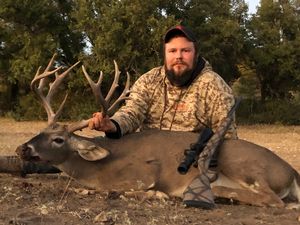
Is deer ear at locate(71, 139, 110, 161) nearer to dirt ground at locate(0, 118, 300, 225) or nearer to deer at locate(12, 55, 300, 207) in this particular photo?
deer at locate(12, 55, 300, 207)

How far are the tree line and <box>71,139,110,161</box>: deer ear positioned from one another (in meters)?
18.2

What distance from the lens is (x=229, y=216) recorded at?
4.78 metres

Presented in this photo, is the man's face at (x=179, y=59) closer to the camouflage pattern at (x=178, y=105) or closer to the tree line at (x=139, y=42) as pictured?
the camouflage pattern at (x=178, y=105)

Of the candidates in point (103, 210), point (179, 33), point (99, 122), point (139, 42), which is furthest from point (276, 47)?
point (103, 210)

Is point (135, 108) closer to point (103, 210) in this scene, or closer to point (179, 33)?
point (179, 33)

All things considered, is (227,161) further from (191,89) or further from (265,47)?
(265,47)

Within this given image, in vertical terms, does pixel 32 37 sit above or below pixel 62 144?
above

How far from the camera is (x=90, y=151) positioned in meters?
5.91

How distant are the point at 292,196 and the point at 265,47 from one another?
75.5 feet

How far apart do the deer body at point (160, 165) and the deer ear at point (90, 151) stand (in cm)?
1

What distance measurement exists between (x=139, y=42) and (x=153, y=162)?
62.7ft

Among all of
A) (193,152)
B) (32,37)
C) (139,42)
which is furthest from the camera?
(32,37)

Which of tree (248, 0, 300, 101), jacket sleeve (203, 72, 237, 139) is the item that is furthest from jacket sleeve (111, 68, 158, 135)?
tree (248, 0, 300, 101)

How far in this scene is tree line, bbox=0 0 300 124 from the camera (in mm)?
24531
